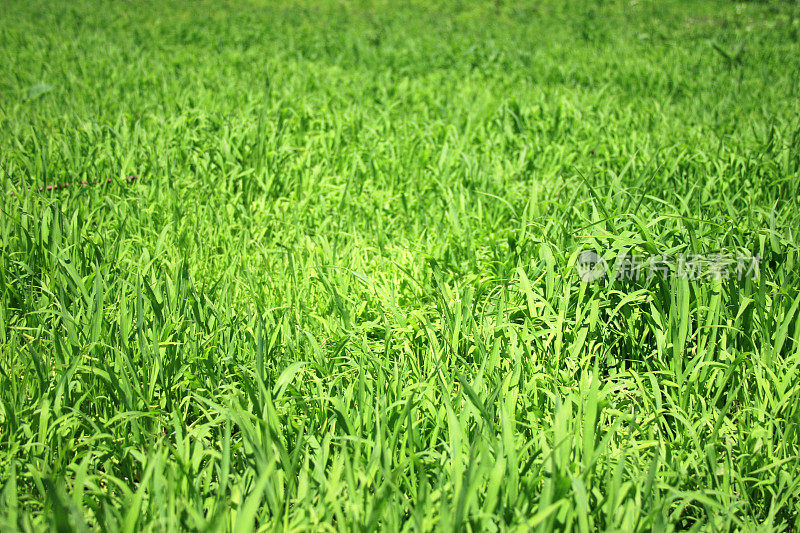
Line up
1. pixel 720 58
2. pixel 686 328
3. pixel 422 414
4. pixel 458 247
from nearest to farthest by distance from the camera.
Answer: pixel 422 414
pixel 686 328
pixel 458 247
pixel 720 58

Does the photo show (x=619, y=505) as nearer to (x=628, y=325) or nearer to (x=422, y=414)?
(x=422, y=414)

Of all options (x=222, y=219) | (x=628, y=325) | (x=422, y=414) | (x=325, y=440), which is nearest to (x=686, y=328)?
(x=628, y=325)

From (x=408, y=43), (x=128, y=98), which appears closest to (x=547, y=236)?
(x=128, y=98)

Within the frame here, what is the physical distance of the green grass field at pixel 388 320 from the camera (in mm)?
1176

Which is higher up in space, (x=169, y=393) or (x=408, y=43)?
(x=408, y=43)

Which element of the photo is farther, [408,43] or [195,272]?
[408,43]

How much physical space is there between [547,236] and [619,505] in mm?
1229

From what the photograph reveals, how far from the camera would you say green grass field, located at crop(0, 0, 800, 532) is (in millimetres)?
1176

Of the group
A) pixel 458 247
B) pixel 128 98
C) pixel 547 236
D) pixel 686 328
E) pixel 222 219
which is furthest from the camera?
pixel 128 98

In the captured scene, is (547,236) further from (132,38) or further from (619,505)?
(132,38)

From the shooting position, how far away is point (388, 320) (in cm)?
192

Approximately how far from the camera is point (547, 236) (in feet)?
7.15

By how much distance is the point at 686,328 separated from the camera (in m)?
1.65

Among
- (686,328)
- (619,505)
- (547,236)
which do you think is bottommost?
(619,505)
